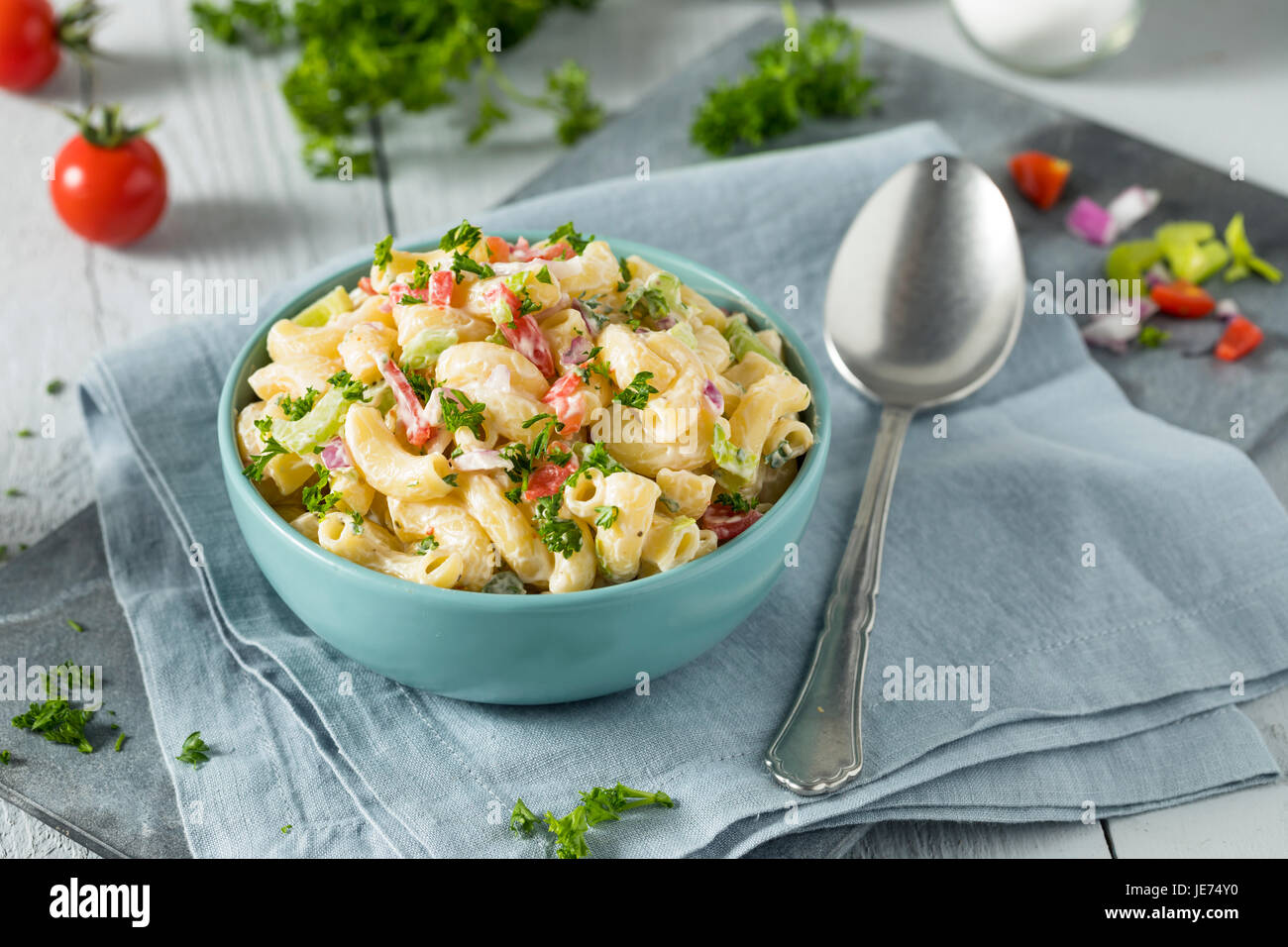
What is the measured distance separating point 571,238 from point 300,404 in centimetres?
52

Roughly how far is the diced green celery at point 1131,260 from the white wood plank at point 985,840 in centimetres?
153

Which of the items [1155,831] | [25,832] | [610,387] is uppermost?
[610,387]

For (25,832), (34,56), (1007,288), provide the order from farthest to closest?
(34,56)
(1007,288)
(25,832)

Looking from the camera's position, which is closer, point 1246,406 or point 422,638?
point 422,638

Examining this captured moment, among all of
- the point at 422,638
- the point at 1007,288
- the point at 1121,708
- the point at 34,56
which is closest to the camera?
the point at 422,638

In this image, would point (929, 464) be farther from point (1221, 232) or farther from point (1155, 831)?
point (1221, 232)

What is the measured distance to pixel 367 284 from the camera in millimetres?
2148

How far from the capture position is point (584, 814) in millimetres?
1867

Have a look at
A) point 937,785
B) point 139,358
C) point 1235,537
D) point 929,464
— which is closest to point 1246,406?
point 1235,537

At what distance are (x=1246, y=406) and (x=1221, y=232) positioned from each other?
0.64m

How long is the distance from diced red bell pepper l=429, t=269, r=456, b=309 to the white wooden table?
1.07 m

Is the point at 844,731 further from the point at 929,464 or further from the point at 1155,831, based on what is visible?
the point at 929,464

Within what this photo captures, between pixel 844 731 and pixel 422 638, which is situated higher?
pixel 422 638

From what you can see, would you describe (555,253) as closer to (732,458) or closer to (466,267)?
(466,267)
